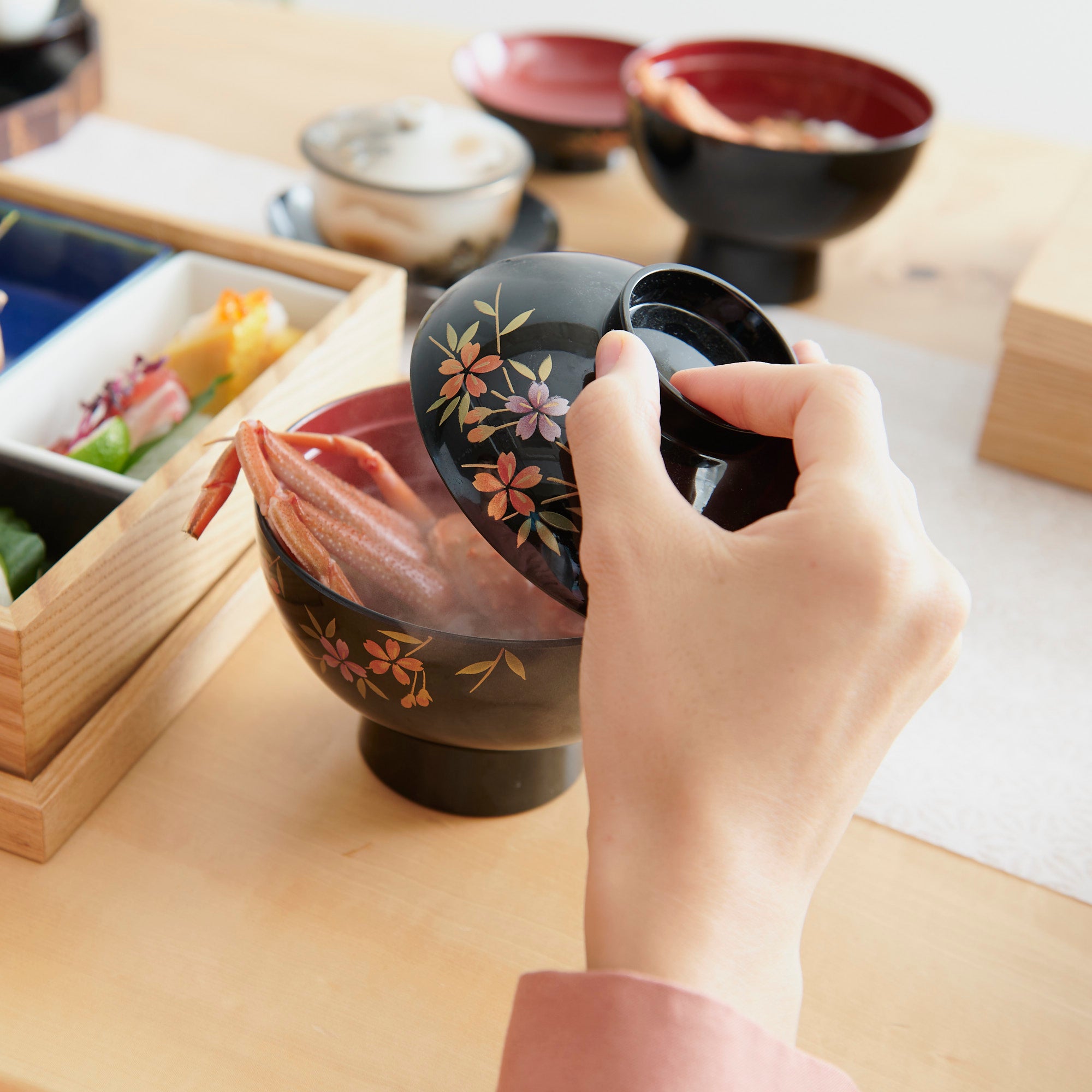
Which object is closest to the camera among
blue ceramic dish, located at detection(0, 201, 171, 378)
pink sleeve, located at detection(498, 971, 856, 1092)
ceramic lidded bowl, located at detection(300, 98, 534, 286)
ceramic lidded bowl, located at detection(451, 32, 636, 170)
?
pink sleeve, located at detection(498, 971, 856, 1092)

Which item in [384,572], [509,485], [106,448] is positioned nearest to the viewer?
A: [509,485]

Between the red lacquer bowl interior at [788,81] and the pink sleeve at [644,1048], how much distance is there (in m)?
1.17

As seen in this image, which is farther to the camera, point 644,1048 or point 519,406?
point 519,406

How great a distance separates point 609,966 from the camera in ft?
1.39

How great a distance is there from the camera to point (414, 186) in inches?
42.8

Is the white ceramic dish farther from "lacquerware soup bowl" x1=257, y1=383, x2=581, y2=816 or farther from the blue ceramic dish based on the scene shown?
"lacquerware soup bowl" x1=257, y1=383, x2=581, y2=816

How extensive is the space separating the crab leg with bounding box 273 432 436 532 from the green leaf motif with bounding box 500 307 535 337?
168 millimetres

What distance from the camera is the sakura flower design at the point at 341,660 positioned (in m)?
0.55

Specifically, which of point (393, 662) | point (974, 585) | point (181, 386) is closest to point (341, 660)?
point (393, 662)

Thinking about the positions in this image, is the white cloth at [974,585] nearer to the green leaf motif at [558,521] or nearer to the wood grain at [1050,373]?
the wood grain at [1050,373]

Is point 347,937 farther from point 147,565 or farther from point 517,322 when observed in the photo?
point 517,322

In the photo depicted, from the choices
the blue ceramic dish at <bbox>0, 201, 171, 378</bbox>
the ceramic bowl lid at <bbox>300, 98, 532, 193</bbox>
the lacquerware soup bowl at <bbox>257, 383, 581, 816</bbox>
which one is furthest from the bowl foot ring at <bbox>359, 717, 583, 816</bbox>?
the ceramic bowl lid at <bbox>300, 98, 532, 193</bbox>

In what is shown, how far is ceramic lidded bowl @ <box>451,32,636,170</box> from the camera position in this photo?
1.42 m

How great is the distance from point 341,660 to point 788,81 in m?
1.13
